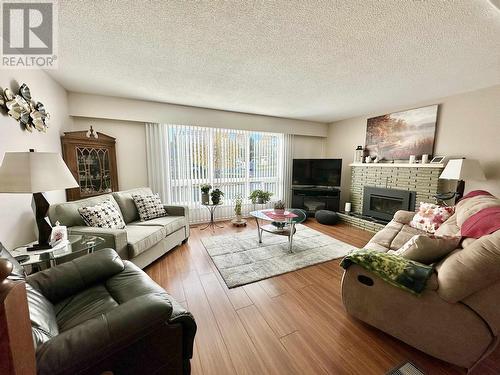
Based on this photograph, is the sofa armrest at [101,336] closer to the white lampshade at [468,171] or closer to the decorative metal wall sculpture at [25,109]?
the decorative metal wall sculpture at [25,109]

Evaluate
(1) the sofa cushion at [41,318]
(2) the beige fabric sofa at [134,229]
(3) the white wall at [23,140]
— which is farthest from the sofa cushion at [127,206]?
(1) the sofa cushion at [41,318]

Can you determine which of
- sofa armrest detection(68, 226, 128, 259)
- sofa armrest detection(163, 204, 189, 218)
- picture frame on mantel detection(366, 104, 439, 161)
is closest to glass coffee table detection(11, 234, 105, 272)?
sofa armrest detection(68, 226, 128, 259)

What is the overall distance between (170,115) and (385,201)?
4.55m

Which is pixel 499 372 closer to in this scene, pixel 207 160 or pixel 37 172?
pixel 37 172

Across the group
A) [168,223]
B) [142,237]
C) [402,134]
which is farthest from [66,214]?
[402,134]

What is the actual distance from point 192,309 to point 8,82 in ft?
8.77

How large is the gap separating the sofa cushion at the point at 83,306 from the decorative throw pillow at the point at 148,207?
1.61m

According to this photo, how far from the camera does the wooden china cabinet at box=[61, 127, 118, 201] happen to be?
2.75 m

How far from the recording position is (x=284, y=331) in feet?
5.05

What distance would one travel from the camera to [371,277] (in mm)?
1468

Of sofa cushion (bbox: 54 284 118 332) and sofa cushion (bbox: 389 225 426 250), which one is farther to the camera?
sofa cushion (bbox: 389 225 426 250)

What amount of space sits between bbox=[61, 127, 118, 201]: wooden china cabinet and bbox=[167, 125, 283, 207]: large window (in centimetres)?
94

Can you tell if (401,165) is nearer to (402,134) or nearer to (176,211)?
(402,134)

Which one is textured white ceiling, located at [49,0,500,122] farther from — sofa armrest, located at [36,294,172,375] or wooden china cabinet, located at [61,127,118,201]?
sofa armrest, located at [36,294,172,375]
